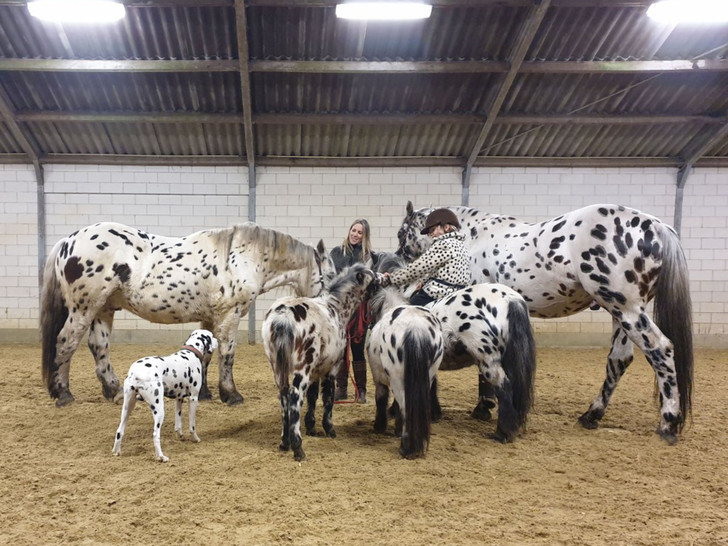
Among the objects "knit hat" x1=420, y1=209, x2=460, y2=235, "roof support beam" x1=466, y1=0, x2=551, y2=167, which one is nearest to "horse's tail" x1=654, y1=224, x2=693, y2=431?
"knit hat" x1=420, y1=209, x2=460, y2=235

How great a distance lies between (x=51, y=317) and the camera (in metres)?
5.22

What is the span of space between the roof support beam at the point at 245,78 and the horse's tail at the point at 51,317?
393cm

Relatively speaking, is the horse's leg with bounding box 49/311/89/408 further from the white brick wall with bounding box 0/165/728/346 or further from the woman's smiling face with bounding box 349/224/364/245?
the white brick wall with bounding box 0/165/728/346

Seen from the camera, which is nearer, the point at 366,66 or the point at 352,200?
the point at 366,66

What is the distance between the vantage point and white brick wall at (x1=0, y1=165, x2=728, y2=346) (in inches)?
376

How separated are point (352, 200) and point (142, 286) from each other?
Result: 545 centimetres

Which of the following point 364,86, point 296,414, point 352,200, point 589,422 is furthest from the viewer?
point 352,200

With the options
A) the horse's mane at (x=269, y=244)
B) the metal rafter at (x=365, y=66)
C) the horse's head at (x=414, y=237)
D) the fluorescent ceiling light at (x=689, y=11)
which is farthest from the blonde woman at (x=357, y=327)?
the fluorescent ceiling light at (x=689, y=11)

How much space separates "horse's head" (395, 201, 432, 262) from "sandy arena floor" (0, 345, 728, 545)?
1943 millimetres

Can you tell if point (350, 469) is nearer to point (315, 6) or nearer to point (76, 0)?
point (315, 6)

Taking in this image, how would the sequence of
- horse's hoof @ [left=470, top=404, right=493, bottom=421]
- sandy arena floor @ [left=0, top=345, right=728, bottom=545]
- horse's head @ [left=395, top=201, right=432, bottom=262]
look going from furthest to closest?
horse's head @ [left=395, top=201, right=432, bottom=262], horse's hoof @ [left=470, top=404, right=493, bottom=421], sandy arena floor @ [left=0, top=345, right=728, bottom=545]

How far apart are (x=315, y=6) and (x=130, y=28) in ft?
9.60

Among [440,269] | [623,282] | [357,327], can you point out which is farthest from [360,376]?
[623,282]

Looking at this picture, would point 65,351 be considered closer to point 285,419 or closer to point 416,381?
point 285,419
